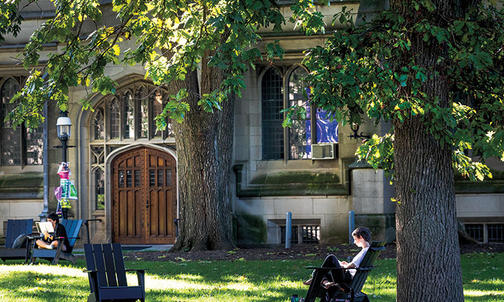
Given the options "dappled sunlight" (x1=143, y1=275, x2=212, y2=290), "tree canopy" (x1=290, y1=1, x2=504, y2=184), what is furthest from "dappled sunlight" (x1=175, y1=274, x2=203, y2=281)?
"tree canopy" (x1=290, y1=1, x2=504, y2=184)

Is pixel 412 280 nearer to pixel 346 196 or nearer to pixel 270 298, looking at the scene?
pixel 270 298

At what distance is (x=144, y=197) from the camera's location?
22.2m

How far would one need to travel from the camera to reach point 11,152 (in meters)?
23.6

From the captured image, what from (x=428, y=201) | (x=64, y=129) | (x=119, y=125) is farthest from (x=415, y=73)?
(x=119, y=125)

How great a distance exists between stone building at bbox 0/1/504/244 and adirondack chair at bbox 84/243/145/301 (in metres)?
10.5

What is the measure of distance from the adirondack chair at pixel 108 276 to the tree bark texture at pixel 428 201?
2.73 meters

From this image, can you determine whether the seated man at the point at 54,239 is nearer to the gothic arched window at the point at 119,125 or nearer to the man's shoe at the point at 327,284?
the gothic arched window at the point at 119,125

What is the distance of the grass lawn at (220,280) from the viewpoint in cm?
1089

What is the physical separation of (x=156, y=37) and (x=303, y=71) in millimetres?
11055

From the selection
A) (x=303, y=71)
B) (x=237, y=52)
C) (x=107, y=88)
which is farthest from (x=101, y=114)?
(x=237, y=52)

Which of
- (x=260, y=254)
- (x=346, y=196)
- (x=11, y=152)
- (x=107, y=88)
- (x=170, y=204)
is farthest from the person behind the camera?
(x=11, y=152)

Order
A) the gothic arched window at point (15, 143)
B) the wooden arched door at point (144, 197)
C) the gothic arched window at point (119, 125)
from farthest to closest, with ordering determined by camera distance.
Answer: the gothic arched window at point (15, 143), the gothic arched window at point (119, 125), the wooden arched door at point (144, 197)

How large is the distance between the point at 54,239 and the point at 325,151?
7.40 metres

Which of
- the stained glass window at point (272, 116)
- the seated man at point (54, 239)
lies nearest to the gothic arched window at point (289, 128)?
the stained glass window at point (272, 116)
